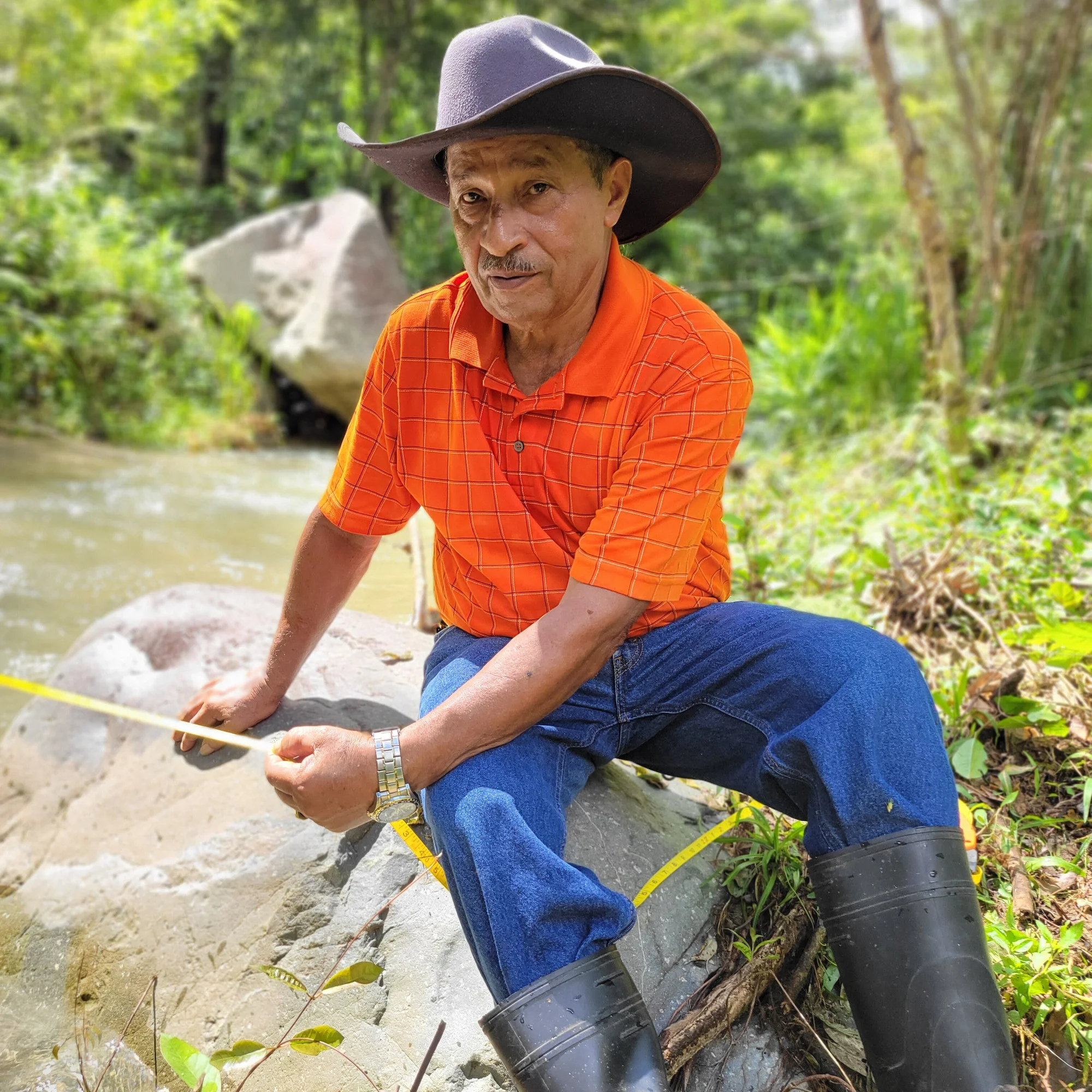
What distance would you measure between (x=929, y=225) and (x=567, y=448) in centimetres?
283

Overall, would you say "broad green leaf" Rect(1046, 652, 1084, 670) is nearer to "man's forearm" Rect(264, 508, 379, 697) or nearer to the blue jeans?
the blue jeans

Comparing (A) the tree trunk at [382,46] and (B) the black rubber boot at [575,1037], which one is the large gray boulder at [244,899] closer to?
(B) the black rubber boot at [575,1037]

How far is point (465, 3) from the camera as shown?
10.5m

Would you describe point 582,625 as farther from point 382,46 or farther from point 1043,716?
point 382,46

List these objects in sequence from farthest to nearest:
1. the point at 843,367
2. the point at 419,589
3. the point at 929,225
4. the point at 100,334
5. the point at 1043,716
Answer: the point at 100,334 → the point at 843,367 → the point at 929,225 → the point at 419,589 → the point at 1043,716

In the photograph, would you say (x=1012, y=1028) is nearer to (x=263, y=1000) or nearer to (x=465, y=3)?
(x=263, y=1000)

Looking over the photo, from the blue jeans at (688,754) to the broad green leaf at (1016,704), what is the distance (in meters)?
0.64

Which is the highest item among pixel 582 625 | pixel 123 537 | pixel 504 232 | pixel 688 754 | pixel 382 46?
pixel 382 46

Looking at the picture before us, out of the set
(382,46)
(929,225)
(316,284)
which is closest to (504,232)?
(929,225)

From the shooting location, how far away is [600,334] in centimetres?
166

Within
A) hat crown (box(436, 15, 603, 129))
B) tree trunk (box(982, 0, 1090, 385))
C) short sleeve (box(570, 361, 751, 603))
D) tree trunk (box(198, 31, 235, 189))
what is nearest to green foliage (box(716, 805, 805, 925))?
short sleeve (box(570, 361, 751, 603))

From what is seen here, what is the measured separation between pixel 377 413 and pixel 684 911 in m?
1.00

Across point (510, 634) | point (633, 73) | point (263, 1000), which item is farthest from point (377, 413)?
point (263, 1000)

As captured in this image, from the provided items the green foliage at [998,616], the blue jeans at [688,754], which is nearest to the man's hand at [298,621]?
the blue jeans at [688,754]
